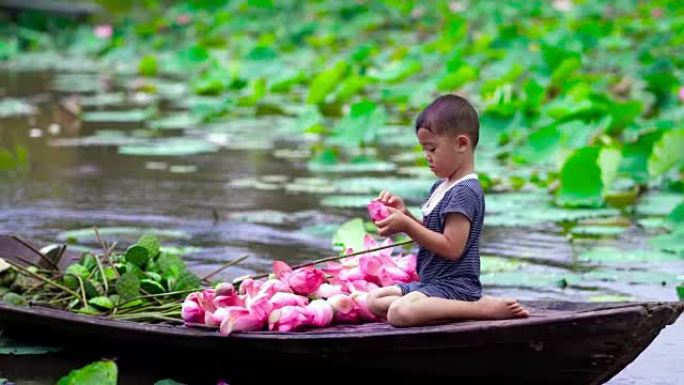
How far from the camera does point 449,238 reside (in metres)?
2.94

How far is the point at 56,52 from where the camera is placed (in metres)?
12.3

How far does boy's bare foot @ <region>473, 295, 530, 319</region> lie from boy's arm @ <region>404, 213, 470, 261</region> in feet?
0.48

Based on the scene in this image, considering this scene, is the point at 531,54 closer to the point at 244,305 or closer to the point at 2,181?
the point at 2,181

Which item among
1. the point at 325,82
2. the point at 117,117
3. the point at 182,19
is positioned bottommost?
the point at 117,117

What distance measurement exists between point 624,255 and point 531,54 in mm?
4298

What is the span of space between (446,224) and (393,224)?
15 centimetres

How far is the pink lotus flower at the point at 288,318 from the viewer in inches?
117

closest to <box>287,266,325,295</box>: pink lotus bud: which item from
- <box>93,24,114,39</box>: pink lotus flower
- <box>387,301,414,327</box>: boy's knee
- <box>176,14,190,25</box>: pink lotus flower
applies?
<box>387,301,414,327</box>: boy's knee

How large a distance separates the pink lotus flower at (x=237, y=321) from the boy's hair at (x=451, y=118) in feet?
1.78

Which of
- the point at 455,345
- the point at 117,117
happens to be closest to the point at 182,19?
the point at 117,117

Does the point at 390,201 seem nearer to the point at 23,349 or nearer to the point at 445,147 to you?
the point at 445,147

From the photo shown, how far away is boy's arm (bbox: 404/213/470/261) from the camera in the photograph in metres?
2.92

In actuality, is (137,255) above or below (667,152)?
below

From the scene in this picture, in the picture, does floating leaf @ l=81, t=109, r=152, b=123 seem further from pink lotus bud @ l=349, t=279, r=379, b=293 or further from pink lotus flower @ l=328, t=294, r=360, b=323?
pink lotus flower @ l=328, t=294, r=360, b=323
